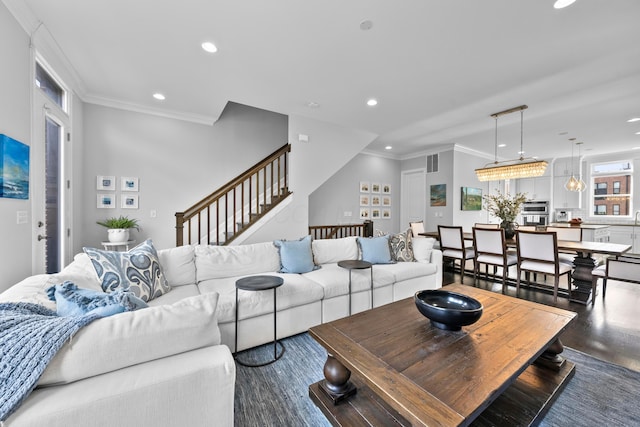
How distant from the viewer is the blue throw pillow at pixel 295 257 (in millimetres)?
2920

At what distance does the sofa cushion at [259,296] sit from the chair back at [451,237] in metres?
2.84

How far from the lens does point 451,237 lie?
441cm

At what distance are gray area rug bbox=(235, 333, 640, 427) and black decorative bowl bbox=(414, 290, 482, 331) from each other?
2.42 feet

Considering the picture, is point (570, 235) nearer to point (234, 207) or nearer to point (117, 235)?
point (234, 207)

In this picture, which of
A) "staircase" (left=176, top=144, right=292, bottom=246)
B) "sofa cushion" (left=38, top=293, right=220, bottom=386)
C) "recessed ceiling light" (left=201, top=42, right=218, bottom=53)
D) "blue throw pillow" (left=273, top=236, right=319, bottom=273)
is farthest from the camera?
"staircase" (left=176, top=144, right=292, bottom=246)

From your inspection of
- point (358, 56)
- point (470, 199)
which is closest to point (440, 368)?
point (358, 56)

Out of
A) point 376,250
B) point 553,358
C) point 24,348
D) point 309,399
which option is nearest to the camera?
point 24,348

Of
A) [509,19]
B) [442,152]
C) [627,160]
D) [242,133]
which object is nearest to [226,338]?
[509,19]

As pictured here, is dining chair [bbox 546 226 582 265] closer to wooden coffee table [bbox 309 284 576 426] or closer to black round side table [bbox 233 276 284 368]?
wooden coffee table [bbox 309 284 576 426]

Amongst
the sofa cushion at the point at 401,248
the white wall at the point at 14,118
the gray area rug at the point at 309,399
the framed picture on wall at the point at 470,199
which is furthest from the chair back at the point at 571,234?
the white wall at the point at 14,118

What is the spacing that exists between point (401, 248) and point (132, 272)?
3132 millimetres

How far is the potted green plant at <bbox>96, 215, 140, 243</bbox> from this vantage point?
3.65m

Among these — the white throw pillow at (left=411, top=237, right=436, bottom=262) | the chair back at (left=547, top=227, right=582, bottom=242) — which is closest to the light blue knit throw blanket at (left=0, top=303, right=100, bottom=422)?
the white throw pillow at (left=411, top=237, right=436, bottom=262)

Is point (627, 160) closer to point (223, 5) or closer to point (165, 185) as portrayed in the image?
point (223, 5)
